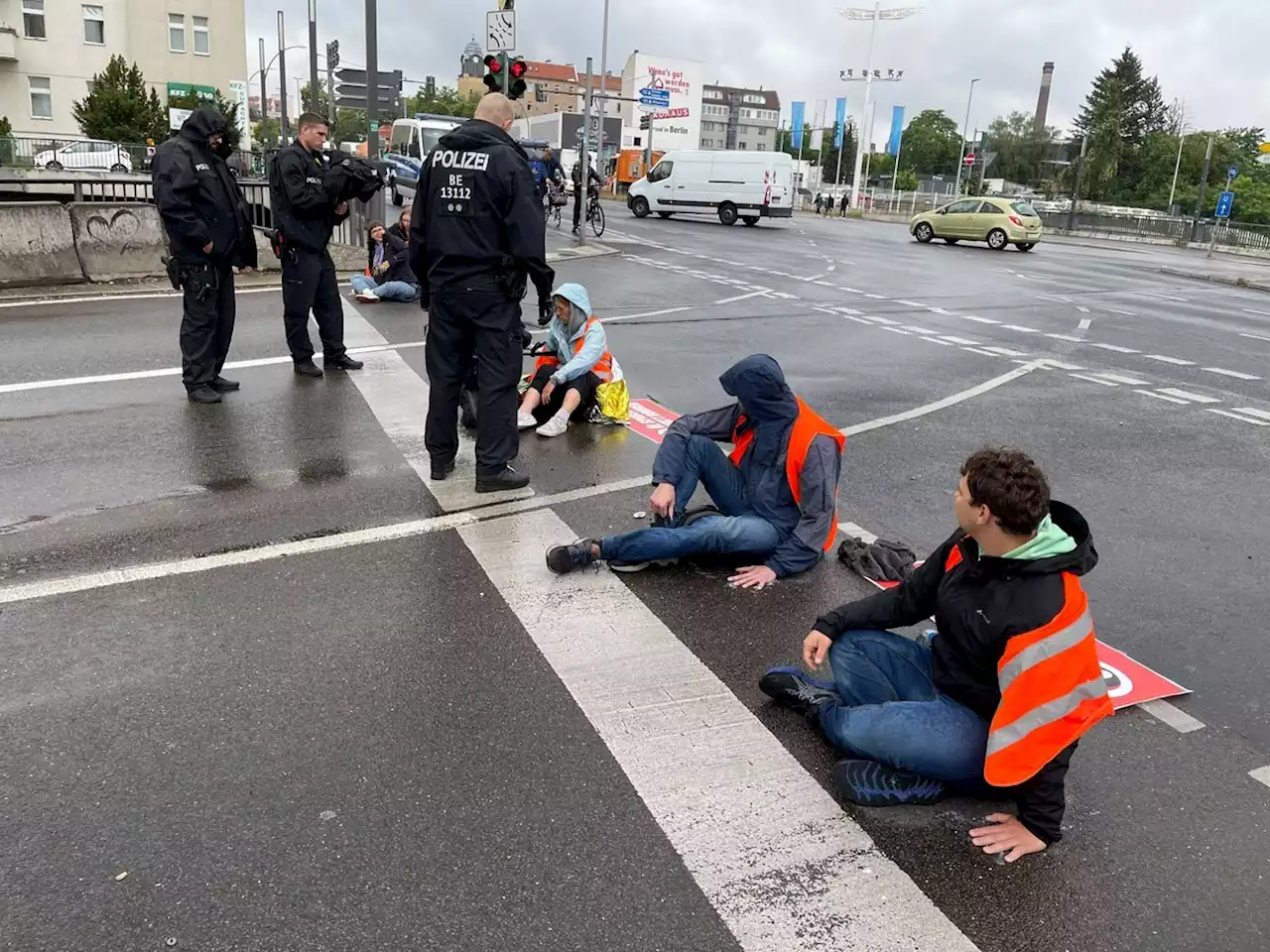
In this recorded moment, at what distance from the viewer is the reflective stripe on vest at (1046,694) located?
8.84ft

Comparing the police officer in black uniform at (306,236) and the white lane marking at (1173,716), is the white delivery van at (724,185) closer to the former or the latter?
the police officer in black uniform at (306,236)

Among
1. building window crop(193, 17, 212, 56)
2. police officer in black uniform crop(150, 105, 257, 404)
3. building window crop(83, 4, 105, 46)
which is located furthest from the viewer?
building window crop(193, 17, 212, 56)

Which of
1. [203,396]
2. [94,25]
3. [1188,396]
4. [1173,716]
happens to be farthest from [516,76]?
[94,25]

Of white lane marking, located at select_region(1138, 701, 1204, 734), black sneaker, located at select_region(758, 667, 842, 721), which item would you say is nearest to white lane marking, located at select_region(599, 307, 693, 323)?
black sneaker, located at select_region(758, 667, 842, 721)

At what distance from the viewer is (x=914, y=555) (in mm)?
5004

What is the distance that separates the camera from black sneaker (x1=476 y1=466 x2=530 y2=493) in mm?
5562

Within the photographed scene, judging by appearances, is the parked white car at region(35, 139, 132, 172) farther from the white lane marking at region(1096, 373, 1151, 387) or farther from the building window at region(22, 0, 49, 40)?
the white lane marking at region(1096, 373, 1151, 387)

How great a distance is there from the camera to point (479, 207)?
5.16m

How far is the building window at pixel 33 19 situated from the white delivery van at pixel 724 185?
2856 centimetres

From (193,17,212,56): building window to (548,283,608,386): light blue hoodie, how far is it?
2006 inches

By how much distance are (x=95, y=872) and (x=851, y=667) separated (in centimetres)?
226

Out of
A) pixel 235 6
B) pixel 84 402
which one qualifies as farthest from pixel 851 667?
pixel 235 6

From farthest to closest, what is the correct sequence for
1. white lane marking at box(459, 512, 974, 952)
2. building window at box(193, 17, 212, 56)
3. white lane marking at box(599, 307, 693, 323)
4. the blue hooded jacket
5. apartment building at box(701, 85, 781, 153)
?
1. apartment building at box(701, 85, 781, 153)
2. building window at box(193, 17, 212, 56)
3. white lane marking at box(599, 307, 693, 323)
4. the blue hooded jacket
5. white lane marking at box(459, 512, 974, 952)

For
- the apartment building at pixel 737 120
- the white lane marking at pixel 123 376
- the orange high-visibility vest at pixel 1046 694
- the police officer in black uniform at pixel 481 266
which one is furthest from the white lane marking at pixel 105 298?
the apartment building at pixel 737 120
